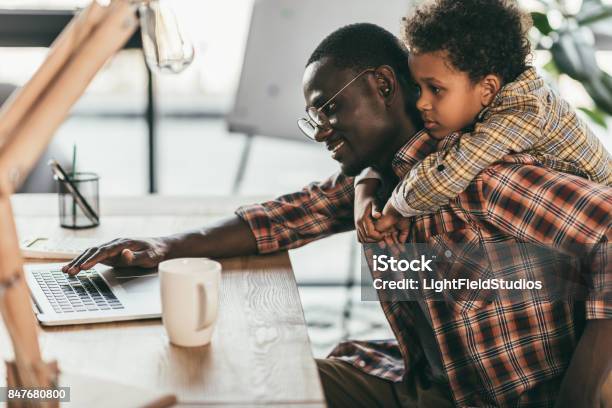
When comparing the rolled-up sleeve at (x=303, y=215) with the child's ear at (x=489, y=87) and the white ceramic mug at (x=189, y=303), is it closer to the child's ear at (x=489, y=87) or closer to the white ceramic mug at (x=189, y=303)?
the child's ear at (x=489, y=87)

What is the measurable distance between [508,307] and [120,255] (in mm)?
658

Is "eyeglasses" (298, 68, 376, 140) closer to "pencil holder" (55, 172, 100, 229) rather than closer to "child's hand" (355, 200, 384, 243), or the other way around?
"child's hand" (355, 200, 384, 243)

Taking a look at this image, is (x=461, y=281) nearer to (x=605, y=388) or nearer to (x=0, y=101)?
(x=605, y=388)

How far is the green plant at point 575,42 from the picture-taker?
9.10ft

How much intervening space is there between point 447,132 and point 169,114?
5.85 metres

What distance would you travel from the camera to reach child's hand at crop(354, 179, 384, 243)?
1398mm

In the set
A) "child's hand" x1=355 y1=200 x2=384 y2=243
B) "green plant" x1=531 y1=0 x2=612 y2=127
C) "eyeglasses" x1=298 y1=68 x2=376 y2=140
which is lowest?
"child's hand" x1=355 y1=200 x2=384 y2=243

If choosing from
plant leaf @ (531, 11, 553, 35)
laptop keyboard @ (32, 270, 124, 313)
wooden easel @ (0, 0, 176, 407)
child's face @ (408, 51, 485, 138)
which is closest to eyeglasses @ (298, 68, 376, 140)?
child's face @ (408, 51, 485, 138)

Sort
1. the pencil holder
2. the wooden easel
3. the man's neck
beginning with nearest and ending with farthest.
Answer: the wooden easel, the man's neck, the pencil holder

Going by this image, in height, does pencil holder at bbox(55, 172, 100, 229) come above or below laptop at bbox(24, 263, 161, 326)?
above

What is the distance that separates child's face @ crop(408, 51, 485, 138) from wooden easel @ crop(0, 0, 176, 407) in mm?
727

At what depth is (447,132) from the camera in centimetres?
140

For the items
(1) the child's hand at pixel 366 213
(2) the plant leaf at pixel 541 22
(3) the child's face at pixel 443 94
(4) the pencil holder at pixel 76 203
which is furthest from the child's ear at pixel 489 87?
(2) the plant leaf at pixel 541 22

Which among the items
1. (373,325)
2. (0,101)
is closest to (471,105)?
(0,101)
